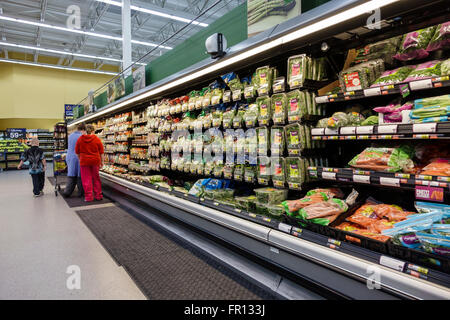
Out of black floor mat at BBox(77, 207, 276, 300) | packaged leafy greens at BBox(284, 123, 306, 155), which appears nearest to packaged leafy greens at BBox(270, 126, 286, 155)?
packaged leafy greens at BBox(284, 123, 306, 155)

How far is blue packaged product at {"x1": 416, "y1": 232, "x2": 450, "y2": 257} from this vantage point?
4.37ft

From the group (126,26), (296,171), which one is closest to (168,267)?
(296,171)

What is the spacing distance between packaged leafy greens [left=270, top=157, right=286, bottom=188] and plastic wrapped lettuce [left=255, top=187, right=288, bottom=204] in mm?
102

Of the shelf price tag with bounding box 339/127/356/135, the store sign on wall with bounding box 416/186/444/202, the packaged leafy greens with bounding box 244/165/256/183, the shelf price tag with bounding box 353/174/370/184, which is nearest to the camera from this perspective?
the store sign on wall with bounding box 416/186/444/202

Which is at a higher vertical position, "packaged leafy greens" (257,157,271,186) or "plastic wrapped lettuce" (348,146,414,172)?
"plastic wrapped lettuce" (348,146,414,172)

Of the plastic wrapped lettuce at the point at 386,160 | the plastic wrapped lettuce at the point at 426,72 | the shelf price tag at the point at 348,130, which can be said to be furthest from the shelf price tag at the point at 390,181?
the plastic wrapped lettuce at the point at 426,72

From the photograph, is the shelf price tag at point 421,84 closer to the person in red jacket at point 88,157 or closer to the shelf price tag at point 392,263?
the shelf price tag at point 392,263

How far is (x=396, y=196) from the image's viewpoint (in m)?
2.12

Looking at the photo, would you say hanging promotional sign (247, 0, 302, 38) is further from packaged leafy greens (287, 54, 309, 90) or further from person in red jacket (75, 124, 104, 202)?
person in red jacket (75, 124, 104, 202)

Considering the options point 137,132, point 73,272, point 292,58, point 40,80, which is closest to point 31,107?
point 40,80

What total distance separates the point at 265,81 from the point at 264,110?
0.28 m

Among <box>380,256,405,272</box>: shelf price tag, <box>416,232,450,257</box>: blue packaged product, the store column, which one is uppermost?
the store column

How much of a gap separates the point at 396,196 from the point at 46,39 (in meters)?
17.0

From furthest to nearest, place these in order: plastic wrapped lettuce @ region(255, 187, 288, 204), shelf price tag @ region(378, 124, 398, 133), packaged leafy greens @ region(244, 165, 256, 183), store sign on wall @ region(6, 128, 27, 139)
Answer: store sign on wall @ region(6, 128, 27, 139) → packaged leafy greens @ region(244, 165, 256, 183) → plastic wrapped lettuce @ region(255, 187, 288, 204) → shelf price tag @ region(378, 124, 398, 133)
